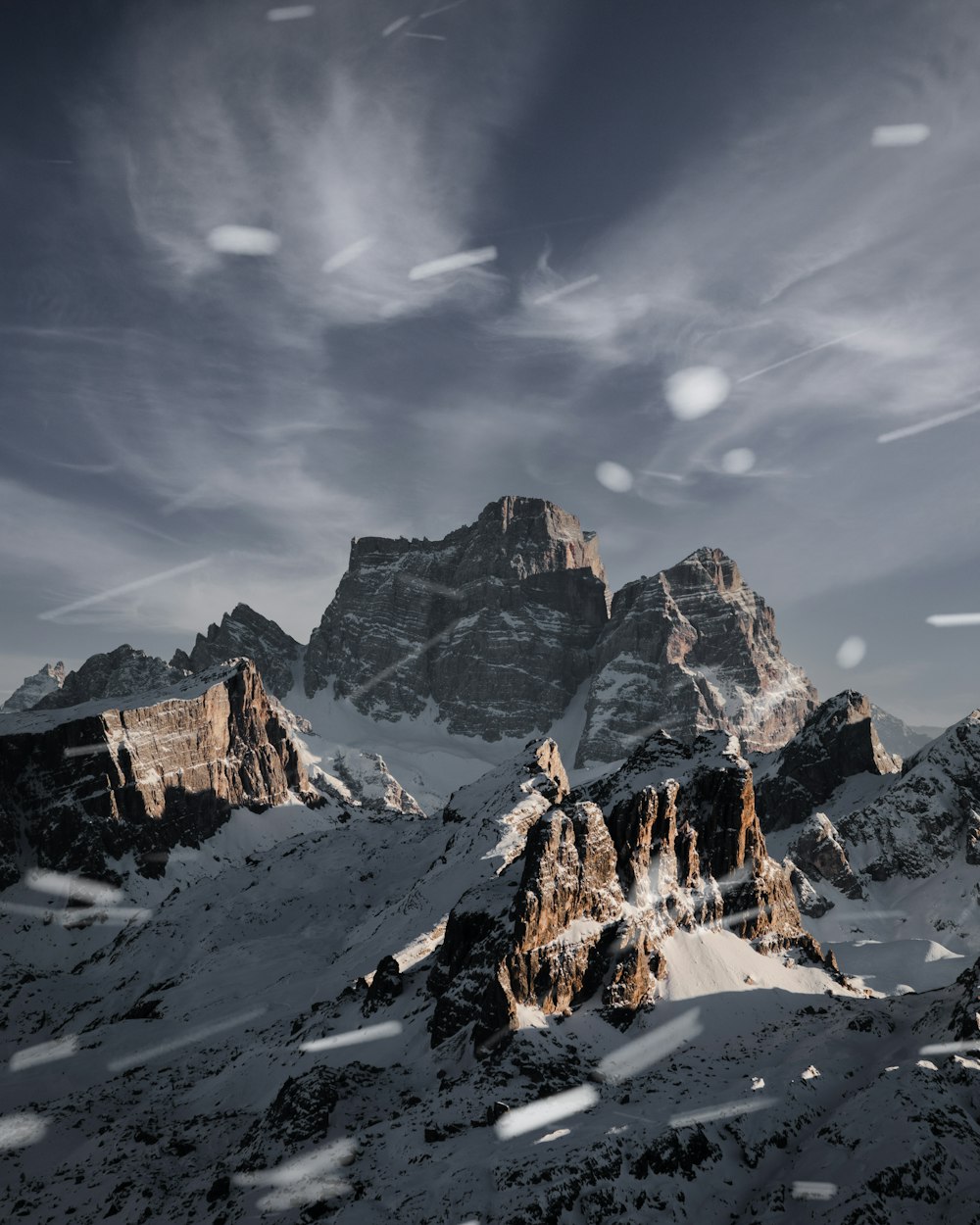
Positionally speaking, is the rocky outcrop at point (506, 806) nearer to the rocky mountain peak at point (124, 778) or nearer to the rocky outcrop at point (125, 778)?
the rocky outcrop at point (125, 778)

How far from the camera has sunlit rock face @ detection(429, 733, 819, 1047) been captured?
49188mm

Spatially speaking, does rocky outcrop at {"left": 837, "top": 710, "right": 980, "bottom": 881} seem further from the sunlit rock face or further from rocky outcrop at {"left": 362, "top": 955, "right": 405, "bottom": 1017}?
rocky outcrop at {"left": 362, "top": 955, "right": 405, "bottom": 1017}

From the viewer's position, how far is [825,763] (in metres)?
178

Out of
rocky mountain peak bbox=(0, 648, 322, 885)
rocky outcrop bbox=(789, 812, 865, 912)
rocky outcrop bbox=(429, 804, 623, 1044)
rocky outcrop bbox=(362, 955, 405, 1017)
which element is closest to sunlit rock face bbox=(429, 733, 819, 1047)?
rocky outcrop bbox=(429, 804, 623, 1044)

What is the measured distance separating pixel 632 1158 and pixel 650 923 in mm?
23903

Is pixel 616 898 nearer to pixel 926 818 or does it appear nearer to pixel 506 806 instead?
pixel 506 806

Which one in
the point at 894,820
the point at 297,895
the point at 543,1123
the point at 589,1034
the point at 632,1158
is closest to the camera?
the point at 632,1158

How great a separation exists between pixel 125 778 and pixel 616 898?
352ft

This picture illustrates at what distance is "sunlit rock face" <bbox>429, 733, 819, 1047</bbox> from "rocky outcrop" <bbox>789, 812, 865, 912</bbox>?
85.4 m

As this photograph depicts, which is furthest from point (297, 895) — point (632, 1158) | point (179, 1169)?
point (632, 1158)

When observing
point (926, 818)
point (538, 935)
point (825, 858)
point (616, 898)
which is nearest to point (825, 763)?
point (926, 818)

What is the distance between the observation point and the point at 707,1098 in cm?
3966

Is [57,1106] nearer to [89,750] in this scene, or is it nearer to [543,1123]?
[543,1123]

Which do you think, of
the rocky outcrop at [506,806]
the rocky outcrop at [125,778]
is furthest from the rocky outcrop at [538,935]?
the rocky outcrop at [125,778]
